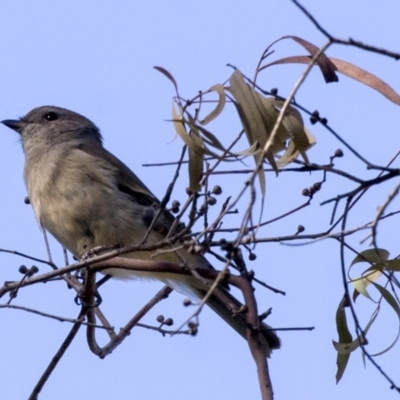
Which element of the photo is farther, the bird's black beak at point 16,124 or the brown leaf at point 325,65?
the bird's black beak at point 16,124

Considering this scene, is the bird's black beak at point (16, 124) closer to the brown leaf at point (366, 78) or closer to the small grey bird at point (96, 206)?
the small grey bird at point (96, 206)

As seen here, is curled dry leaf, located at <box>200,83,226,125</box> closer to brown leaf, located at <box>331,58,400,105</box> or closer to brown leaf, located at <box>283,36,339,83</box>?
brown leaf, located at <box>283,36,339,83</box>

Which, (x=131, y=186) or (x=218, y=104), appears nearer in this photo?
(x=218, y=104)

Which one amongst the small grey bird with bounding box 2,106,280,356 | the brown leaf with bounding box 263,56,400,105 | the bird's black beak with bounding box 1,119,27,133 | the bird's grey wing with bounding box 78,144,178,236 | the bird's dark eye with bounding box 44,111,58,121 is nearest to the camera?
the brown leaf with bounding box 263,56,400,105

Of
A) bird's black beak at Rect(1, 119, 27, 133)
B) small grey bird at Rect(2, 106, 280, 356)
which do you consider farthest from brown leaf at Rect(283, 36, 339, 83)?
bird's black beak at Rect(1, 119, 27, 133)

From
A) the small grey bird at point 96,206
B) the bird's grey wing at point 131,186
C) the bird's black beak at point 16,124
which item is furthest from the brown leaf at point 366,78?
the bird's black beak at point 16,124

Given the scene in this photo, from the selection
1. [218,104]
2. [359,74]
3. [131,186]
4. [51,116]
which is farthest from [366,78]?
[51,116]

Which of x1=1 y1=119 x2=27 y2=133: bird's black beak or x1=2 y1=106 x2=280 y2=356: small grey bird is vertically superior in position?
x1=1 y1=119 x2=27 y2=133: bird's black beak

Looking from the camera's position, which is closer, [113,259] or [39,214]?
[113,259]

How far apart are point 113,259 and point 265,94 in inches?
36.8

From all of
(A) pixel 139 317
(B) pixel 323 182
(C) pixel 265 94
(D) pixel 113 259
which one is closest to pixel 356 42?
(C) pixel 265 94

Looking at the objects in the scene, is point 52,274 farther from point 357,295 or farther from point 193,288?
point 193,288

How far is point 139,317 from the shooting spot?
3.97 m

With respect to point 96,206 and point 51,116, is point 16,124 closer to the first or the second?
point 51,116
